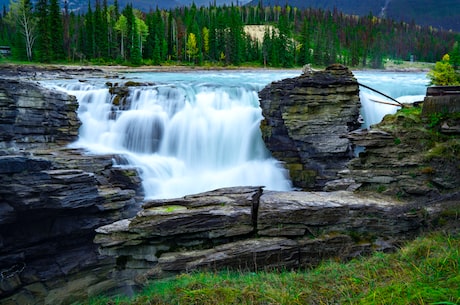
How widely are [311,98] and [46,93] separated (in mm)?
12686

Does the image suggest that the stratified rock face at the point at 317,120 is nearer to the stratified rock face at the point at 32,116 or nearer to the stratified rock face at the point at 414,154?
the stratified rock face at the point at 414,154

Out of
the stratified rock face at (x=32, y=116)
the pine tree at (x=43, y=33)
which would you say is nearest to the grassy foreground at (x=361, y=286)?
the stratified rock face at (x=32, y=116)

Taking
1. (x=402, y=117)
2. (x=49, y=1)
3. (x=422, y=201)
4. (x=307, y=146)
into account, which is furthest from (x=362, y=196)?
(x=49, y=1)

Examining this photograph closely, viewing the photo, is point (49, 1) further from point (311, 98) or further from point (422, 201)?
point (422, 201)

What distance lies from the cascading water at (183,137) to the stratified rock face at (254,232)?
627 cm

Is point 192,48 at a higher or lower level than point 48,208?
higher

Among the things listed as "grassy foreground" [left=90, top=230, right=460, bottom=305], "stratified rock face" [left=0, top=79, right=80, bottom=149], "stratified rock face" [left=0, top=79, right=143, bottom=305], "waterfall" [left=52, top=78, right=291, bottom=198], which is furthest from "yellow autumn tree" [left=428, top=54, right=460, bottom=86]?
"stratified rock face" [left=0, top=79, right=80, bottom=149]

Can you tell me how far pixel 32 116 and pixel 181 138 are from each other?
282 inches

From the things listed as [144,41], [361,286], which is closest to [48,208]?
[361,286]

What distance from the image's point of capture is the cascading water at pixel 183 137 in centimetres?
1730

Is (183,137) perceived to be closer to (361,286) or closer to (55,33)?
(361,286)

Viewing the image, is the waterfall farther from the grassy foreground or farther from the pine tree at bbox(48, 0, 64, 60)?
the pine tree at bbox(48, 0, 64, 60)

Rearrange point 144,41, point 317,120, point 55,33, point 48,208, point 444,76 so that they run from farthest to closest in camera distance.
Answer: point 144,41 < point 55,33 < point 444,76 < point 317,120 < point 48,208

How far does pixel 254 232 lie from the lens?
9086mm
